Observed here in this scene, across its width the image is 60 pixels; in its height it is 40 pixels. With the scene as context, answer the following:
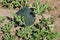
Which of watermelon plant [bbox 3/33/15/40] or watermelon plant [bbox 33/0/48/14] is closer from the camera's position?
watermelon plant [bbox 3/33/15/40]

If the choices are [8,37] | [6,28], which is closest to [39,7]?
[6,28]

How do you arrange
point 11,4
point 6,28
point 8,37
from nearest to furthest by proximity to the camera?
point 8,37 < point 6,28 < point 11,4

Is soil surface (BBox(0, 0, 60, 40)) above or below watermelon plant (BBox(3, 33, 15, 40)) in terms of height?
above

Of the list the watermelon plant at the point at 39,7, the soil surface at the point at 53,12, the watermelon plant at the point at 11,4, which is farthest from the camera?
the watermelon plant at the point at 11,4

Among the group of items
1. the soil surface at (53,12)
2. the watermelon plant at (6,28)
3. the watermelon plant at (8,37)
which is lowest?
the watermelon plant at (8,37)

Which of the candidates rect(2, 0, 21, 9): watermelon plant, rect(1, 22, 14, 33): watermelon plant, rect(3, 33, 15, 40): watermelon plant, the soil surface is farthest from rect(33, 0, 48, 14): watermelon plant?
rect(3, 33, 15, 40): watermelon plant

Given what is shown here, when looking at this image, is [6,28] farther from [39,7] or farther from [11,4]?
[39,7]

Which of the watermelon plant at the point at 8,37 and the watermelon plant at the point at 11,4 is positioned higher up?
the watermelon plant at the point at 11,4

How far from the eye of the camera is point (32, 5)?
479cm

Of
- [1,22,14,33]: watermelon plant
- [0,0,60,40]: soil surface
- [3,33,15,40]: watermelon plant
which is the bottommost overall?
[3,33,15,40]: watermelon plant

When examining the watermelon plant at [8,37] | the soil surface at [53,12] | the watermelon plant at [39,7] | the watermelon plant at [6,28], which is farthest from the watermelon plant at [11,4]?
the watermelon plant at [8,37]

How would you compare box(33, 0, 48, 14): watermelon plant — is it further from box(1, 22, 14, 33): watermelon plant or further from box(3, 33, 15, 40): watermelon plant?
box(3, 33, 15, 40): watermelon plant

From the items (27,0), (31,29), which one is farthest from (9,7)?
(31,29)

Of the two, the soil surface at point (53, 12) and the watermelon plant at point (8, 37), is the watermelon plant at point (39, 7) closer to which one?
the soil surface at point (53, 12)
